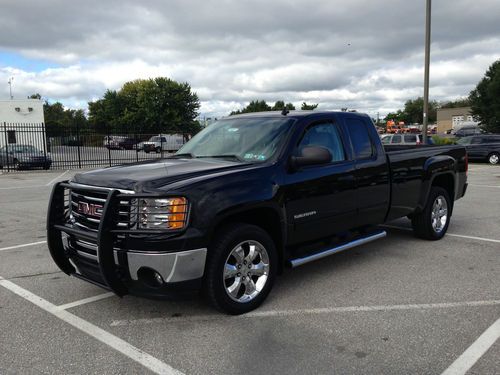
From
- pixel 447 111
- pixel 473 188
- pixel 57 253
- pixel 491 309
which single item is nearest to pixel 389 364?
pixel 491 309

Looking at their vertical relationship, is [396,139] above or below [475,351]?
above

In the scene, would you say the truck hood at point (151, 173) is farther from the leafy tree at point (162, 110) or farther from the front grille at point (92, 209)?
the leafy tree at point (162, 110)

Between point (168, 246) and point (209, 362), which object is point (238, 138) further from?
point (209, 362)

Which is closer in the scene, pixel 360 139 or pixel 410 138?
pixel 360 139

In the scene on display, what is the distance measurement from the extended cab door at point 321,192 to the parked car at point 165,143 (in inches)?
1093

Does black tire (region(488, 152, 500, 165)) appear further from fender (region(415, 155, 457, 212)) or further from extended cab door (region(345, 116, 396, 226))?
extended cab door (region(345, 116, 396, 226))

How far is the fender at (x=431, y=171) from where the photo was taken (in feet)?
21.3

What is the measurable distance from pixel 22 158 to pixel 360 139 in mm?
21692

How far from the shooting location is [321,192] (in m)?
4.82

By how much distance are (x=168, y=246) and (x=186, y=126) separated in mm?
53746

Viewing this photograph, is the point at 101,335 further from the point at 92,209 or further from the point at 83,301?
the point at 92,209

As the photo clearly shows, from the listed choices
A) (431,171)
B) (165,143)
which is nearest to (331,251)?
(431,171)

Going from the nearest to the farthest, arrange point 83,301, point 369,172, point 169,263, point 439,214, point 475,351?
point 475,351 → point 169,263 → point 83,301 → point 369,172 → point 439,214

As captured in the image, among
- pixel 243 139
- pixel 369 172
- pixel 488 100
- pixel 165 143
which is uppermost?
pixel 488 100
